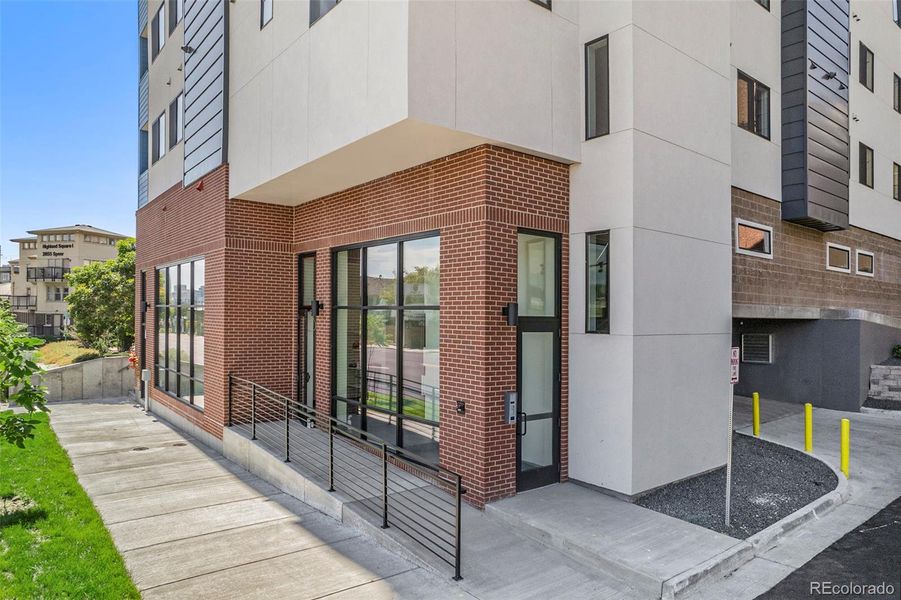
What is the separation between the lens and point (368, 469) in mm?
8211

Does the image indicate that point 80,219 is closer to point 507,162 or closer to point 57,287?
point 57,287

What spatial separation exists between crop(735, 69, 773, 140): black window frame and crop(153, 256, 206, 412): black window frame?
11.4m

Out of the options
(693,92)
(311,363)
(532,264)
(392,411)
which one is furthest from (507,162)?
(311,363)

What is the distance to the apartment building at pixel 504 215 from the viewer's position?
23.0 feet

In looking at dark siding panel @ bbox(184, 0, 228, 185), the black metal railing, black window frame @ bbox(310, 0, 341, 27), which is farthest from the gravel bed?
dark siding panel @ bbox(184, 0, 228, 185)

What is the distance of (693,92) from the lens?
8.19 meters

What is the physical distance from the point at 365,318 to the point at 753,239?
309 inches

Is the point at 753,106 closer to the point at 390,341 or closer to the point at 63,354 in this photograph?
the point at 390,341

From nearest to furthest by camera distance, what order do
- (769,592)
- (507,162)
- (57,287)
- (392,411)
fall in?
1. (769,592)
2. (507,162)
3. (392,411)
4. (57,287)

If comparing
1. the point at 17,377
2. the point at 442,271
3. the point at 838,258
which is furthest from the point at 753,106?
the point at 17,377

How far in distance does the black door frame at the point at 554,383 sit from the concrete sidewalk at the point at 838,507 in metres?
2.59

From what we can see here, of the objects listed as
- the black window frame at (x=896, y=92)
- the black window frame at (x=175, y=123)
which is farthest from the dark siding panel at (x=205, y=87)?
the black window frame at (x=896, y=92)

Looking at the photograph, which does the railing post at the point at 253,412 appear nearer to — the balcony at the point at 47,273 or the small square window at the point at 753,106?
the small square window at the point at 753,106

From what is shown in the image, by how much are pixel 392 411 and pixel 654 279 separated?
429 centimetres
